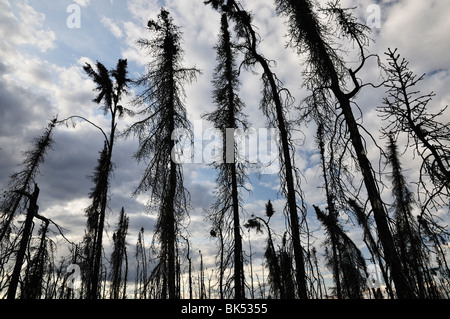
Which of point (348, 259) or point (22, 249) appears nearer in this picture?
point (22, 249)

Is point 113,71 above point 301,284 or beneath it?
above

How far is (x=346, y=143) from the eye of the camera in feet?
14.2

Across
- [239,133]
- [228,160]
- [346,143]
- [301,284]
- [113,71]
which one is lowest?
A: [301,284]

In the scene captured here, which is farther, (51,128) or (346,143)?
(51,128)

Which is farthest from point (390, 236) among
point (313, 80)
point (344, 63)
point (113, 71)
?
point (113, 71)

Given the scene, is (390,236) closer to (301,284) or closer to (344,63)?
(301,284)

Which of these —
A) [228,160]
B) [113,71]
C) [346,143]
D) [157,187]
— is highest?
[113,71]

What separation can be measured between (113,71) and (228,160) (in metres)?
8.36

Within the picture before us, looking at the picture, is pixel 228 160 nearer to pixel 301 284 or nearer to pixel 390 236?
pixel 301 284
